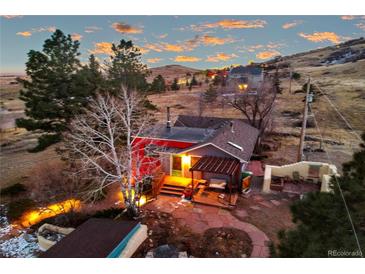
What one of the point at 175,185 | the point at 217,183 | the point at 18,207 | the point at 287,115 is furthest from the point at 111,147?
the point at 287,115

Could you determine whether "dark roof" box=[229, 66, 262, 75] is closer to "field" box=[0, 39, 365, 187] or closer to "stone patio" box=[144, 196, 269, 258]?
"field" box=[0, 39, 365, 187]

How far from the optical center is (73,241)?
821 cm

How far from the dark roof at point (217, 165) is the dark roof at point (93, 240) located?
5026 millimetres

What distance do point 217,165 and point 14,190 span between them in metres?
14.5

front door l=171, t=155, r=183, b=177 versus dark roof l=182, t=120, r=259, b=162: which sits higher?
dark roof l=182, t=120, r=259, b=162

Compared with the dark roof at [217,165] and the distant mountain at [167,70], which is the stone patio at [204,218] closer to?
the dark roof at [217,165]

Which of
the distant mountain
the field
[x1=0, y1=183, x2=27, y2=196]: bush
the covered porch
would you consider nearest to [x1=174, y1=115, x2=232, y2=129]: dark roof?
the distant mountain

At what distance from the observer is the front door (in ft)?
51.9

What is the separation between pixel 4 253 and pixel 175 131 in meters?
11.6

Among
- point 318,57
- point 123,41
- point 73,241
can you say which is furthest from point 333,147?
point 318,57

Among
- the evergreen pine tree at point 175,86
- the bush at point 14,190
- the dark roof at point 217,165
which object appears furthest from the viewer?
the evergreen pine tree at point 175,86

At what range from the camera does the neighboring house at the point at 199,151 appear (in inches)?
547

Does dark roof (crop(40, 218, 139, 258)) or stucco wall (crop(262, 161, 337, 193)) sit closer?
dark roof (crop(40, 218, 139, 258))

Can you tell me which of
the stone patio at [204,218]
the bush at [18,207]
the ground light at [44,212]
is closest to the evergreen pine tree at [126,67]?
the ground light at [44,212]
